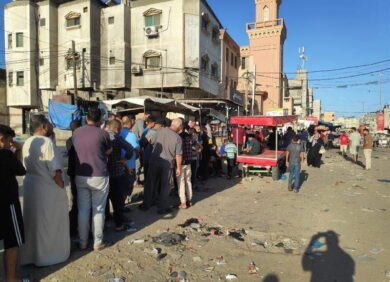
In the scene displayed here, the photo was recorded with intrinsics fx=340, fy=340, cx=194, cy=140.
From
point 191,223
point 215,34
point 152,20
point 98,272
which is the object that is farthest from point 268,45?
point 98,272

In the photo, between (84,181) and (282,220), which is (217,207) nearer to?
(282,220)

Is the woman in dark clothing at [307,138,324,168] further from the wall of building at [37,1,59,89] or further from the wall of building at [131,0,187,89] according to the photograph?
the wall of building at [37,1,59,89]

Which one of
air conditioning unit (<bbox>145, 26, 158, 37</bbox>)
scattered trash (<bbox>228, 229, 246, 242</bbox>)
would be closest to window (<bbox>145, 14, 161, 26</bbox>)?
air conditioning unit (<bbox>145, 26, 158, 37</bbox>)

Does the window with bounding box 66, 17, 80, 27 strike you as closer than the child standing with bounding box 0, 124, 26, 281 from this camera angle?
No

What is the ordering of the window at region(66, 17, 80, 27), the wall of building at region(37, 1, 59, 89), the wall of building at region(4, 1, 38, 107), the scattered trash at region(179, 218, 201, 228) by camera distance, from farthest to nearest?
1. the wall of building at region(4, 1, 38, 107)
2. the wall of building at region(37, 1, 59, 89)
3. the window at region(66, 17, 80, 27)
4. the scattered trash at region(179, 218, 201, 228)

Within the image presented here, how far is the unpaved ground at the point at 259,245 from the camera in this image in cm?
429

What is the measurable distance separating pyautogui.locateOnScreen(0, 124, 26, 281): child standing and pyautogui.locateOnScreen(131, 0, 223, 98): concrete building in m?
25.1

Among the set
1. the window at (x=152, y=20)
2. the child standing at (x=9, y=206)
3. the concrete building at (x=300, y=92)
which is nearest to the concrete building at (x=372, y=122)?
the concrete building at (x=300, y=92)

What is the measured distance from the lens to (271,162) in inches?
469

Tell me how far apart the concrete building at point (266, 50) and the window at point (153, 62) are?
65.1 ft

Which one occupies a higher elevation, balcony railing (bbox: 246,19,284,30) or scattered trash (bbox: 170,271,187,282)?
balcony railing (bbox: 246,19,284,30)

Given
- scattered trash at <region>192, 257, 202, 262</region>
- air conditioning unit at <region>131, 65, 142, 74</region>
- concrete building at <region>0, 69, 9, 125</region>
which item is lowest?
scattered trash at <region>192, 257, 202, 262</region>

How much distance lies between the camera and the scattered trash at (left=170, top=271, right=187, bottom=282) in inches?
163

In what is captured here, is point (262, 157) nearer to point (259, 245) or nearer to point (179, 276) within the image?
point (259, 245)
